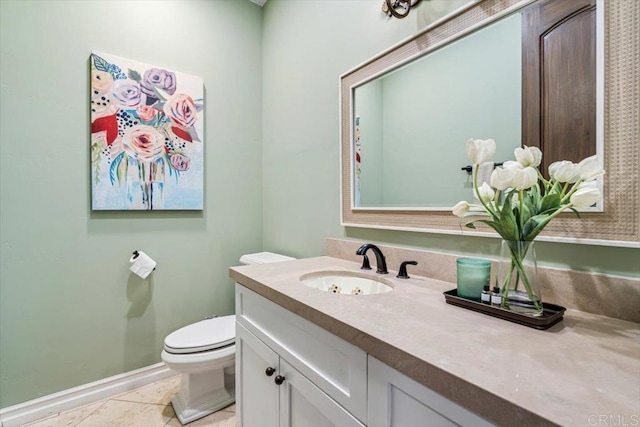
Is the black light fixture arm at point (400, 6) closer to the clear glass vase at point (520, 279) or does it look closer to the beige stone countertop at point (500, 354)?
the clear glass vase at point (520, 279)

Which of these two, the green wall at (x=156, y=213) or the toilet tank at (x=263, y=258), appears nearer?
the green wall at (x=156, y=213)

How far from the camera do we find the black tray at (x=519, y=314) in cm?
62

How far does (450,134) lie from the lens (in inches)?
41.8

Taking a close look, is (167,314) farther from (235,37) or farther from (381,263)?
(235,37)

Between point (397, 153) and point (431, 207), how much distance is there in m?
0.30

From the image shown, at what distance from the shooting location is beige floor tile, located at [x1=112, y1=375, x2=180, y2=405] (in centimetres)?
162

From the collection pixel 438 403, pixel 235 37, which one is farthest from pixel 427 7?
pixel 235 37

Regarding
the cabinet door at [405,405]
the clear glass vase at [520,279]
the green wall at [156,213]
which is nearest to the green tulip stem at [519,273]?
the clear glass vase at [520,279]

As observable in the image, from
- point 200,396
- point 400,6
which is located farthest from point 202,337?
→ point 400,6

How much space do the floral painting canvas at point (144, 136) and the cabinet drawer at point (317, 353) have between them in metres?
1.11

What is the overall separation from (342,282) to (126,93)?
1630 mm

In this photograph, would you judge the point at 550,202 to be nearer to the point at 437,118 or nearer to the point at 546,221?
the point at 546,221

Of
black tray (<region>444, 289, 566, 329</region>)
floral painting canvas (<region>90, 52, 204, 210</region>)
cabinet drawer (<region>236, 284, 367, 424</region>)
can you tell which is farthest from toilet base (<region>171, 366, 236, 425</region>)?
black tray (<region>444, 289, 566, 329</region>)

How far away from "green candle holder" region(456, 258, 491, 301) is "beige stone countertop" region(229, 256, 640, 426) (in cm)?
7
